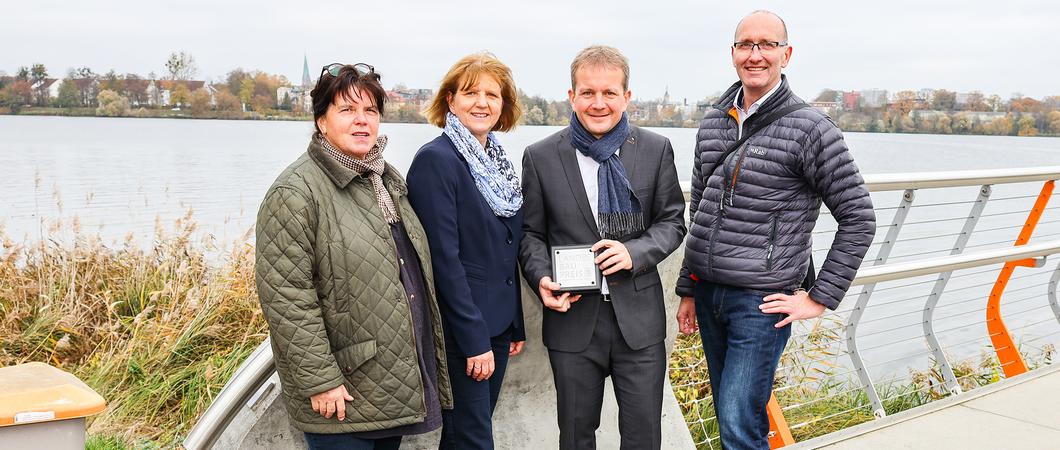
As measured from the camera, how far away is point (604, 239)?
2.75 meters

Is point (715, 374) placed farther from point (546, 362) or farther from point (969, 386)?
point (969, 386)

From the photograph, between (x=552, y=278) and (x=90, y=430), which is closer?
(x=552, y=278)

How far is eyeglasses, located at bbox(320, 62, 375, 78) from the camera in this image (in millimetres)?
2408

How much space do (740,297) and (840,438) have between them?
152 centimetres

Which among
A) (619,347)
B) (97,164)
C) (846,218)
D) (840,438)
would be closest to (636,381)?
(619,347)

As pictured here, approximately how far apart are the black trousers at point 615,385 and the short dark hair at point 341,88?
97cm

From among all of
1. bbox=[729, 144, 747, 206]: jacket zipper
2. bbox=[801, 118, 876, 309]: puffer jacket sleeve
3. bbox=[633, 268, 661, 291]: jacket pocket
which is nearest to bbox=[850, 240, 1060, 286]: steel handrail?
bbox=[801, 118, 876, 309]: puffer jacket sleeve

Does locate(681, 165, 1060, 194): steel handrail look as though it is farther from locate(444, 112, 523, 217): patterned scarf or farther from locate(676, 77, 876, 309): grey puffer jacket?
locate(444, 112, 523, 217): patterned scarf

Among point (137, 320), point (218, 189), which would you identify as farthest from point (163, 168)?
point (137, 320)

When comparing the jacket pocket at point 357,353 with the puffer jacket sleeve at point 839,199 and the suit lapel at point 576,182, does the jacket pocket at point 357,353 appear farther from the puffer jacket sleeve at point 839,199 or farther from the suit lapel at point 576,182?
the puffer jacket sleeve at point 839,199

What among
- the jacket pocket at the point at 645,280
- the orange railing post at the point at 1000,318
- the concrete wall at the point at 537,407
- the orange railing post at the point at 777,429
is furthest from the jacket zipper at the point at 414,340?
the orange railing post at the point at 1000,318

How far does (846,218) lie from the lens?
2.71 metres

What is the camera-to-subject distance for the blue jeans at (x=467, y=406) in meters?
2.65

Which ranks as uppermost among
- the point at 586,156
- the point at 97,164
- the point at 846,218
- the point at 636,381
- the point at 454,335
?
the point at 586,156
